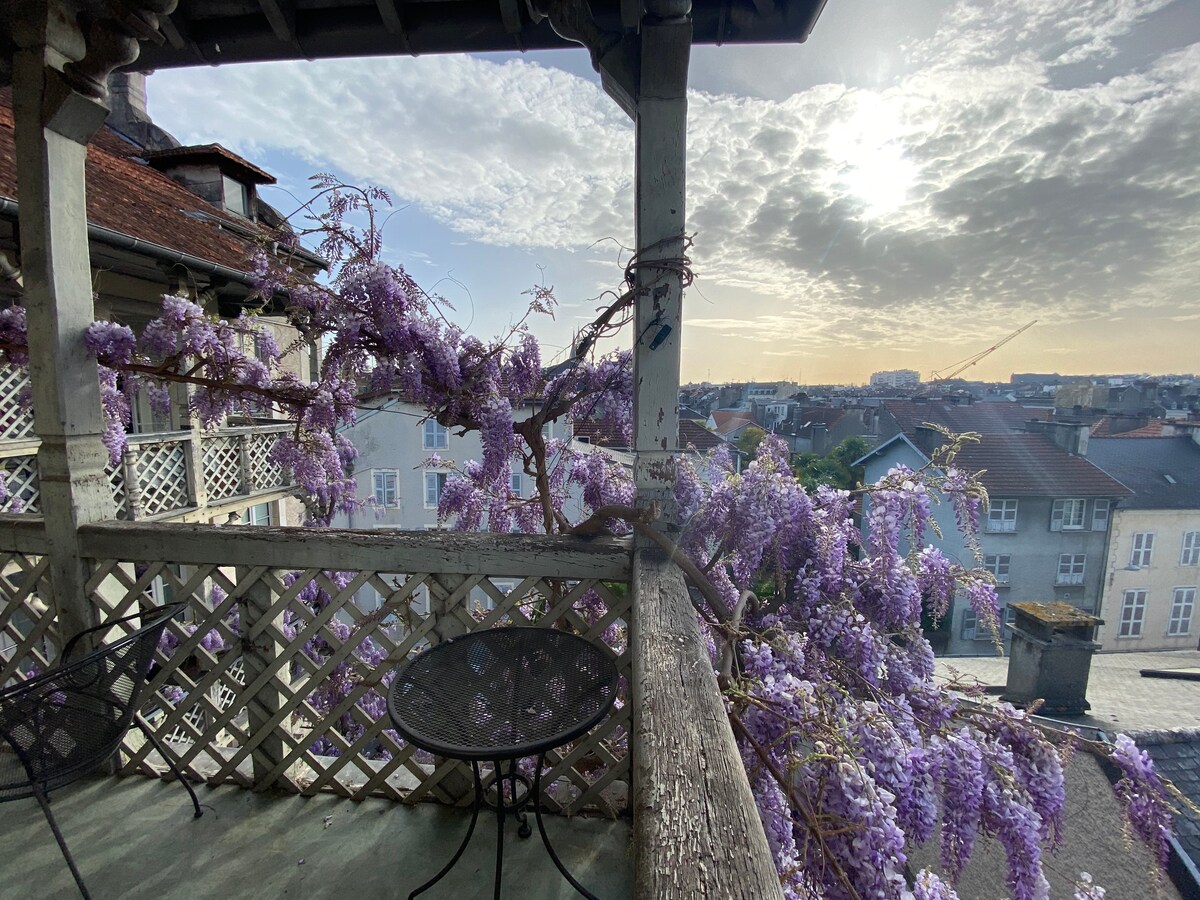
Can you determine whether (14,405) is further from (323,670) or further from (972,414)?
(972,414)

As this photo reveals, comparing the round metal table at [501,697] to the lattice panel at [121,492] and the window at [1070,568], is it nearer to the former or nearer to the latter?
the lattice panel at [121,492]

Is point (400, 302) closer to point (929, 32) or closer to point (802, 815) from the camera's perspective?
point (802, 815)

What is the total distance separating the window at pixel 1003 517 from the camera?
1237cm

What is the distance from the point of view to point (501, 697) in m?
1.20

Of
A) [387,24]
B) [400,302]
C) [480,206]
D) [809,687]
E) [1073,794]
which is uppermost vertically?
[480,206]

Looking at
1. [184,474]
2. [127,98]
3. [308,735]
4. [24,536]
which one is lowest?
[308,735]

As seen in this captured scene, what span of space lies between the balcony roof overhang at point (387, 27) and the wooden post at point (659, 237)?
29 cm

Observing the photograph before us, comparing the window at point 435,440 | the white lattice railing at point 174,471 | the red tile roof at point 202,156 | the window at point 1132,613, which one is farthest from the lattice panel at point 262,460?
the window at point 1132,613

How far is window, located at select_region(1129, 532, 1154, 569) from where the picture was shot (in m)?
12.0

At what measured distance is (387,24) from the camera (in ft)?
5.57

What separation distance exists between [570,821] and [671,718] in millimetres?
1141

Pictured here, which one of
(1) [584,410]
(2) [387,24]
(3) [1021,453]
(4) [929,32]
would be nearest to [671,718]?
(1) [584,410]

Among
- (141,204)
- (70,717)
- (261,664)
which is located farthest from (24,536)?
(141,204)

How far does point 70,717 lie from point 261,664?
0.43 meters
